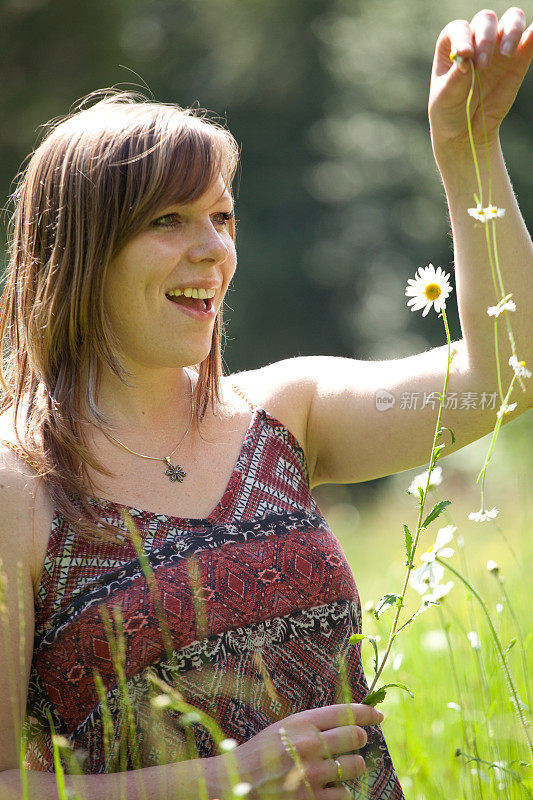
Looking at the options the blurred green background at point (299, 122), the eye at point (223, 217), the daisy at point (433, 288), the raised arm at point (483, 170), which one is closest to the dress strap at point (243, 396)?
the eye at point (223, 217)

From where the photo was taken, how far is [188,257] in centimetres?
170

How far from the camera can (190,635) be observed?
4.96 feet

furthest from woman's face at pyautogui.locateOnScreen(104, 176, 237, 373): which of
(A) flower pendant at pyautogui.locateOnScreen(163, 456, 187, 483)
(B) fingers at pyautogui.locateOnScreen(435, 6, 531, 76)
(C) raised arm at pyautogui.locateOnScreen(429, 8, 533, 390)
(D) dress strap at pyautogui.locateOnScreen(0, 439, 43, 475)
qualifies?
(B) fingers at pyautogui.locateOnScreen(435, 6, 531, 76)

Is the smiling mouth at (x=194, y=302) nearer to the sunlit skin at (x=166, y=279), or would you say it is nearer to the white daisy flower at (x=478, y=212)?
the sunlit skin at (x=166, y=279)

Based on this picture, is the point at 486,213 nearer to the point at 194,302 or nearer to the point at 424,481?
the point at 424,481

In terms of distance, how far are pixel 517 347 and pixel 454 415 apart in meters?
0.19

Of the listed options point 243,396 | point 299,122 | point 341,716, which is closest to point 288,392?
point 243,396

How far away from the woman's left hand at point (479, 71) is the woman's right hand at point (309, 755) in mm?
957

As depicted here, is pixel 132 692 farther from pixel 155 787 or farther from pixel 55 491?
pixel 55 491

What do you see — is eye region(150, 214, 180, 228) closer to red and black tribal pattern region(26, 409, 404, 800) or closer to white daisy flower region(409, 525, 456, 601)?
red and black tribal pattern region(26, 409, 404, 800)

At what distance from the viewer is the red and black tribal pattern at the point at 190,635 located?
58.8 inches

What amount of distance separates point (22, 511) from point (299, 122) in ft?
30.7

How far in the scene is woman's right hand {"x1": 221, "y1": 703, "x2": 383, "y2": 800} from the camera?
1.33 metres

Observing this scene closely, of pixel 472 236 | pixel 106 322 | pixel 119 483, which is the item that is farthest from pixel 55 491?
pixel 472 236
